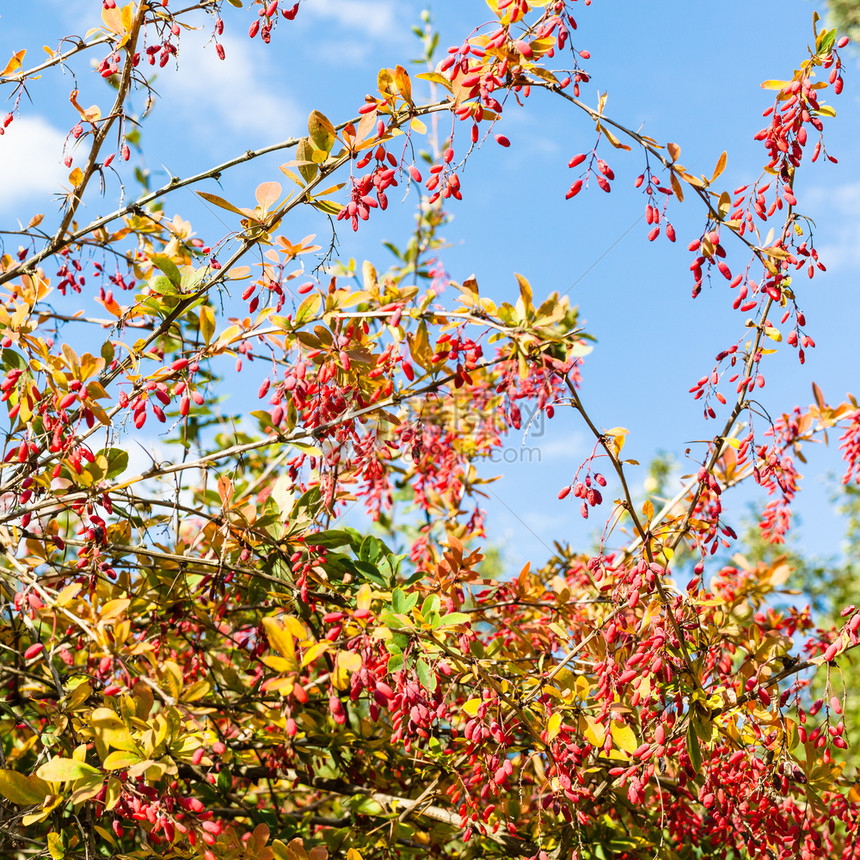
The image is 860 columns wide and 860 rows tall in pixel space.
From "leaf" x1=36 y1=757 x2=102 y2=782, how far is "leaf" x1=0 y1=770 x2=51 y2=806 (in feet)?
0.45

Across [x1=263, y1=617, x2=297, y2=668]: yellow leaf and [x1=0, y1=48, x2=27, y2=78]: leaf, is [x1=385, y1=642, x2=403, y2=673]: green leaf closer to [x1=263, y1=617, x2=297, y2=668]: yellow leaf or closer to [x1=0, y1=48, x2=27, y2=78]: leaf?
[x1=263, y1=617, x2=297, y2=668]: yellow leaf

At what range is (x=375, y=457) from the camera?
226 centimetres

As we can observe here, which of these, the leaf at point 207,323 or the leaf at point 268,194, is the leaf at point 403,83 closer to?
the leaf at point 268,194

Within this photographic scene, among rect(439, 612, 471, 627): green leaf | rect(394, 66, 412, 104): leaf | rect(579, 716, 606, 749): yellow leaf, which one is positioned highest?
rect(394, 66, 412, 104): leaf

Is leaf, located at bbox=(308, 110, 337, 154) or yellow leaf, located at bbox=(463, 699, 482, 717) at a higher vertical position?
leaf, located at bbox=(308, 110, 337, 154)

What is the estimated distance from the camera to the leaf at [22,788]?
1.64m

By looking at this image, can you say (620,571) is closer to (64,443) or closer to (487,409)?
(64,443)

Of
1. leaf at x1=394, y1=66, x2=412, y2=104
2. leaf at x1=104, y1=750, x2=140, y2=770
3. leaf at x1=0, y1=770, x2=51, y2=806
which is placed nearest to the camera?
leaf at x1=104, y1=750, x2=140, y2=770

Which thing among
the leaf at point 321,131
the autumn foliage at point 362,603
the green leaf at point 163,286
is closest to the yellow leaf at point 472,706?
the autumn foliage at point 362,603

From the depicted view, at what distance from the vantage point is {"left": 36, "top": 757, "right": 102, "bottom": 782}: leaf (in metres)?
1.54

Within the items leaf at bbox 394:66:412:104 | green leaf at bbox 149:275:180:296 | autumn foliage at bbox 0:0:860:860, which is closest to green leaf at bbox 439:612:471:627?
autumn foliage at bbox 0:0:860:860

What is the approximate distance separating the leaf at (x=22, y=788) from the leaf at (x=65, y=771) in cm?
14

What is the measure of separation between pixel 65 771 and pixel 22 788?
195 mm

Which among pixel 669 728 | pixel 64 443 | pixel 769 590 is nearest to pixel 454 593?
pixel 669 728
